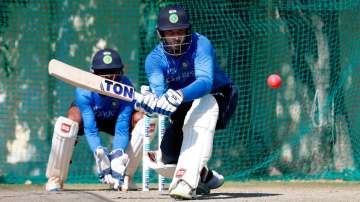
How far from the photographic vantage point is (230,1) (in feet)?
45.6

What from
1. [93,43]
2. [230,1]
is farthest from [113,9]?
[230,1]

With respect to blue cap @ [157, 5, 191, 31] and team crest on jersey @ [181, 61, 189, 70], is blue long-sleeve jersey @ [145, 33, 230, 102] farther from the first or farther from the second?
blue cap @ [157, 5, 191, 31]

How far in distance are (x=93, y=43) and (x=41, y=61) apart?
2.66 feet

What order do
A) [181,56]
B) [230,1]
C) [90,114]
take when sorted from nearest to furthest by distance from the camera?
[181,56]
[90,114]
[230,1]

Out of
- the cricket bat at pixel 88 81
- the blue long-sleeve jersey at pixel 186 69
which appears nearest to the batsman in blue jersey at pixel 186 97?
the blue long-sleeve jersey at pixel 186 69

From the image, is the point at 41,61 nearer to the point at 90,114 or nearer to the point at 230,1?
the point at 230,1

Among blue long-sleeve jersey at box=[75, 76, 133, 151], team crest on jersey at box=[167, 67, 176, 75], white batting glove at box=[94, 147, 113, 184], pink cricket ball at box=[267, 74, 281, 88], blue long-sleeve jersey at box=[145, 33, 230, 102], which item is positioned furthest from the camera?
pink cricket ball at box=[267, 74, 281, 88]

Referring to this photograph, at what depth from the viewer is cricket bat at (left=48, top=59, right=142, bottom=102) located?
7734 mm

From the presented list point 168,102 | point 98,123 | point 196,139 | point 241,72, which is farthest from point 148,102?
point 241,72

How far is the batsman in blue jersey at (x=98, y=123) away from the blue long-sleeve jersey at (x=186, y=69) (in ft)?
5.21

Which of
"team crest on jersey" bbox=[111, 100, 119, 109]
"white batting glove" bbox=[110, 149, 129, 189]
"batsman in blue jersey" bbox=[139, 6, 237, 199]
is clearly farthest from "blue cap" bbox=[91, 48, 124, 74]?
"batsman in blue jersey" bbox=[139, 6, 237, 199]

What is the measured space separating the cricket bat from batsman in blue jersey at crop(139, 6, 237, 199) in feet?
0.66

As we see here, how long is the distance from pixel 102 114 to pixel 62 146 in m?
0.53

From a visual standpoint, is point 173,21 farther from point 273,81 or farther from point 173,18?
point 273,81
